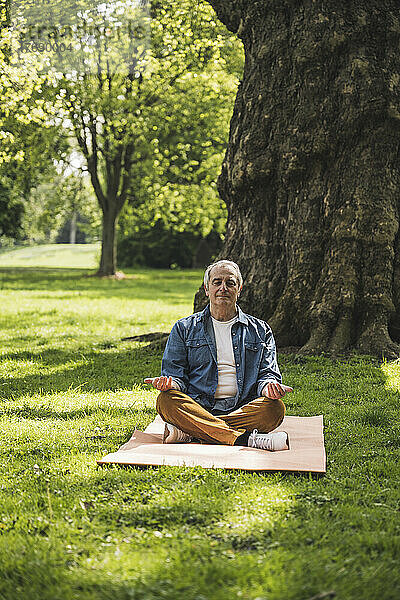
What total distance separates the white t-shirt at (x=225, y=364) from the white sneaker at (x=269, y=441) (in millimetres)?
545

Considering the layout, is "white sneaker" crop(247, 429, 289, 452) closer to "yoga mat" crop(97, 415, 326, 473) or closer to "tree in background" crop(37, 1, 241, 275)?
"yoga mat" crop(97, 415, 326, 473)

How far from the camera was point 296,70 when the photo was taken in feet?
29.7

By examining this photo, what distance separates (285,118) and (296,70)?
0.68 metres

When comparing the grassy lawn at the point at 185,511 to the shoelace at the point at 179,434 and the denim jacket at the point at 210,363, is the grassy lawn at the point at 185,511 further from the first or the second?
the denim jacket at the point at 210,363

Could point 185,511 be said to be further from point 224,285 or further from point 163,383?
point 224,285

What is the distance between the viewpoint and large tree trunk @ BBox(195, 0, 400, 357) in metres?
8.62

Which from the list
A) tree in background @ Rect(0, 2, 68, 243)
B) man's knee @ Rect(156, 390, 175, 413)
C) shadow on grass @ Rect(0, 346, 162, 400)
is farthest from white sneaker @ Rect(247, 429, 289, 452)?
tree in background @ Rect(0, 2, 68, 243)

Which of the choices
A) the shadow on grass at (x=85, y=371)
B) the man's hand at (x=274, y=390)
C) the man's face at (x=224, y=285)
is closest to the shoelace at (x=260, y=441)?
the man's hand at (x=274, y=390)

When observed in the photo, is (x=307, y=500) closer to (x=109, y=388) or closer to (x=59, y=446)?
(x=59, y=446)

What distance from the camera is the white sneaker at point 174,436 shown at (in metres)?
5.20

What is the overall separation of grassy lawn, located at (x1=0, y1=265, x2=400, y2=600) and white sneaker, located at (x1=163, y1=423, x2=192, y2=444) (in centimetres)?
42

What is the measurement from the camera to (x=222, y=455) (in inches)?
190

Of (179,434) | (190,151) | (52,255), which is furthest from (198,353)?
(52,255)

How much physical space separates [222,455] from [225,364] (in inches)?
38.8
